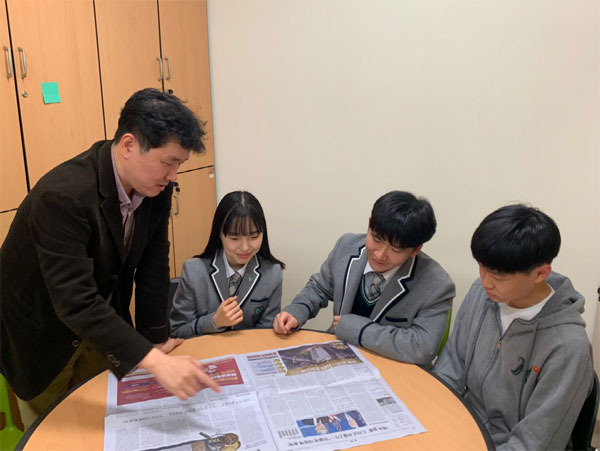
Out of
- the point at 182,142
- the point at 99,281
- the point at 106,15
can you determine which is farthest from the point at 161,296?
the point at 106,15

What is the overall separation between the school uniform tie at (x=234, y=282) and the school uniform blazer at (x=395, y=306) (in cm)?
25

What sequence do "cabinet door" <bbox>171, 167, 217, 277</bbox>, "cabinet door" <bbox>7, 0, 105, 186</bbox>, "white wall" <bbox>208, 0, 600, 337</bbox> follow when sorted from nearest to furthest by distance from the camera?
"cabinet door" <bbox>7, 0, 105, 186</bbox>, "white wall" <bbox>208, 0, 600, 337</bbox>, "cabinet door" <bbox>171, 167, 217, 277</bbox>

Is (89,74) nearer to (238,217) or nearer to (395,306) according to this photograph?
(238,217)

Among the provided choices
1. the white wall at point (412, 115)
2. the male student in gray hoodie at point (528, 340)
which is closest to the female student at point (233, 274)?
the male student in gray hoodie at point (528, 340)

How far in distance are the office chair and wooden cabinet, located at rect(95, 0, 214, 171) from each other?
4.61ft

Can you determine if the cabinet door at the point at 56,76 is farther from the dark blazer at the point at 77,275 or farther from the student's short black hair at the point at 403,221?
the student's short black hair at the point at 403,221

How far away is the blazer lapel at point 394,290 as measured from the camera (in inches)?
62.7

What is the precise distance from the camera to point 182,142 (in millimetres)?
1141

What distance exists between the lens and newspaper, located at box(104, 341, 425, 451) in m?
1.07

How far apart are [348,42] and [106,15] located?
48.5 inches

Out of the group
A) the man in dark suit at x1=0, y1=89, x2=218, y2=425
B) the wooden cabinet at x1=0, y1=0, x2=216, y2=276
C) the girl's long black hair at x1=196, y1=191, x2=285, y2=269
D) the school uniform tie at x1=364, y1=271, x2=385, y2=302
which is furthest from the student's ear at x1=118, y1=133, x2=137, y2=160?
the school uniform tie at x1=364, y1=271, x2=385, y2=302

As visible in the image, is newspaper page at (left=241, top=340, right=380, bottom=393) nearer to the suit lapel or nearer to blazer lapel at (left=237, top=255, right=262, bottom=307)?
blazer lapel at (left=237, top=255, right=262, bottom=307)

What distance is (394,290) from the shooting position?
5.24 ft

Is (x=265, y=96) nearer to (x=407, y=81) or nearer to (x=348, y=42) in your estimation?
(x=348, y=42)
